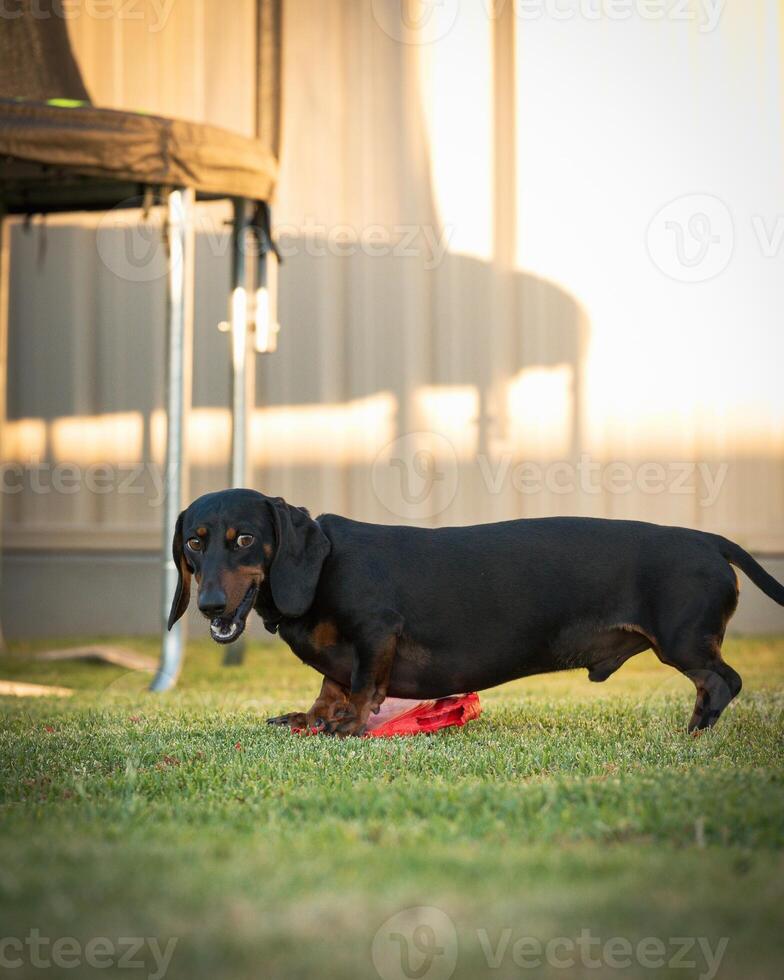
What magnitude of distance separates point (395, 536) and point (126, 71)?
4512mm

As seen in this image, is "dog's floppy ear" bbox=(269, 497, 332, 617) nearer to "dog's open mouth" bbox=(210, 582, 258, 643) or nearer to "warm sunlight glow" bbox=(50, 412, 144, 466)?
"dog's open mouth" bbox=(210, 582, 258, 643)

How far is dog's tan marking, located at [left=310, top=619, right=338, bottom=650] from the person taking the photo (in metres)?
2.94

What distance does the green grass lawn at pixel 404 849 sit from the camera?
52.8 inches

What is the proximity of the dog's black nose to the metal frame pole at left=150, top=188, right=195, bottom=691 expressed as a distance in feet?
5.47

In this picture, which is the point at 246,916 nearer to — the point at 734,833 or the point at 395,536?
the point at 734,833

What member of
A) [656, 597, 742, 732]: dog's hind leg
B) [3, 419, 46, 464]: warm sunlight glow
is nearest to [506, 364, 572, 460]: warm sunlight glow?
[3, 419, 46, 464]: warm sunlight glow

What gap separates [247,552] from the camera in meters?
2.85

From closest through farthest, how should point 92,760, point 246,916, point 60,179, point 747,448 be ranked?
point 246,916, point 92,760, point 60,179, point 747,448

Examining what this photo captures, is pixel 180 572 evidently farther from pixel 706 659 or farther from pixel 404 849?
pixel 404 849

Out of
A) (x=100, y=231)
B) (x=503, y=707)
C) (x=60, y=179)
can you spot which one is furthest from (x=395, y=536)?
(x=100, y=231)

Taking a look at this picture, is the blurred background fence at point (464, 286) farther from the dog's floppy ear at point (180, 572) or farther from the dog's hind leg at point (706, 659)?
the dog's hind leg at point (706, 659)

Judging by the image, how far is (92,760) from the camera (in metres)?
2.61

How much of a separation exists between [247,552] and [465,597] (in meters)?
0.58

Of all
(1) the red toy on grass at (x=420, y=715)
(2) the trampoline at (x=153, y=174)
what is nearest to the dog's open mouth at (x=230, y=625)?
(1) the red toy on grass at (x=420, y=715)
